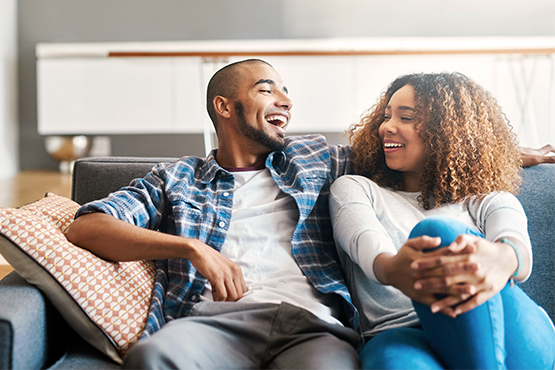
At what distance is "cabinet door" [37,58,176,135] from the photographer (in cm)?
475

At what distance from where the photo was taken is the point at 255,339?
1066mm

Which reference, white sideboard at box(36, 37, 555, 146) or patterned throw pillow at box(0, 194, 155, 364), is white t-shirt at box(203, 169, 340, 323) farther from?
white sideboard at box(36, 37, 555, 146)

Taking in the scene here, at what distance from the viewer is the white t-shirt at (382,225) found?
109cm

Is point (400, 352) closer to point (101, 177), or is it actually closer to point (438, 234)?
point (438, 234)

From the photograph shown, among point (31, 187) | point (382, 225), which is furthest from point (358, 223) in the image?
point (31, 187)

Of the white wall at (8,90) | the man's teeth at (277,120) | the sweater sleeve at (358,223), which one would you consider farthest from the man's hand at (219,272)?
the white wall at (8,90)

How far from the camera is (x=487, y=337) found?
896 millimetres

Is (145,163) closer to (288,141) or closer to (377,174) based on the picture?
(288,141)

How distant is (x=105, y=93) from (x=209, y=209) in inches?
153

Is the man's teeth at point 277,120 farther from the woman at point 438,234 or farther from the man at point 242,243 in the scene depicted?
the woman at point 438,234

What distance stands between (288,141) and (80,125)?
386cm

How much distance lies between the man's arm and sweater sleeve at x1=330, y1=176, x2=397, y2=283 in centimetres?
27

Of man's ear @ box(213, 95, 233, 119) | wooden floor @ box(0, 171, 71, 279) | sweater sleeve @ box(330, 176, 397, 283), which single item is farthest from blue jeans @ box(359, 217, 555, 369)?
wooden floor @ box(0, 171, 71, 279)

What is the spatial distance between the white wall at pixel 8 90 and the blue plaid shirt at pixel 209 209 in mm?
4084
